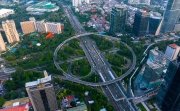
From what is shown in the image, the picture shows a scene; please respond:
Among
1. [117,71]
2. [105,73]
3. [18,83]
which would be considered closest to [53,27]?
[18,83]

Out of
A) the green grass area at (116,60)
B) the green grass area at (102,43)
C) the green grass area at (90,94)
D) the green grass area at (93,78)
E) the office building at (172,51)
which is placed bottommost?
the green grass area at (90,94)

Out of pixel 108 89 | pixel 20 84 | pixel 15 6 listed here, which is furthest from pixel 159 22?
pixel 15 6

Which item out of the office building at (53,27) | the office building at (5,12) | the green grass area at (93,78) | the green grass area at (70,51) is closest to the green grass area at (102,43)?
the green grass area at (70,51)

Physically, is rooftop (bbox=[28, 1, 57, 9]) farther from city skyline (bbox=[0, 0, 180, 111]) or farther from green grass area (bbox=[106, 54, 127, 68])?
green grass area (bbox=[106, 54, 127, 68])

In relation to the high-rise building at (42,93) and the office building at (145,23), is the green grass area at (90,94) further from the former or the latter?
the office building at (145,23)

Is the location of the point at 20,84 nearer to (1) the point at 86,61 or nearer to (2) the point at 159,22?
(1) the point at 86,61

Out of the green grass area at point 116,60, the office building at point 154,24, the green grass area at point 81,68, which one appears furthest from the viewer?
the office building at point 154,24
